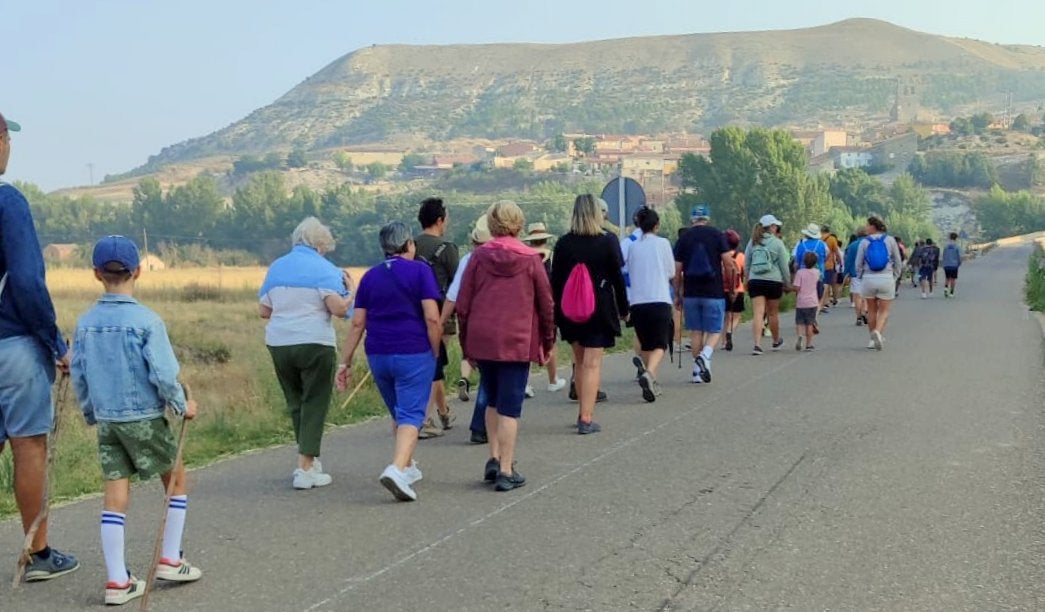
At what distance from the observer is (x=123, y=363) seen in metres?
5.41

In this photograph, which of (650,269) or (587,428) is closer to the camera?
(587,428)

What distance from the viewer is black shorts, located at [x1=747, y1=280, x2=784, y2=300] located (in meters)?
15.9

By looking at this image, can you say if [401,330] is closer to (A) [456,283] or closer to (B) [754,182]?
(A) [456,283]

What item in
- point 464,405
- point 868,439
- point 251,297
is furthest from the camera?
point 251,297

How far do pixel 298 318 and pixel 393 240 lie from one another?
0.78m

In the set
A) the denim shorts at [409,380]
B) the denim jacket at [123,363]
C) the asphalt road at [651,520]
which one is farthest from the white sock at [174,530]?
the denim shorts at [409,380]

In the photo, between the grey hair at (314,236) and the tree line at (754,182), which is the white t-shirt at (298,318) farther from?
the tree line at (754,182)

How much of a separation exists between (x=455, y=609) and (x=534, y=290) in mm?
3047

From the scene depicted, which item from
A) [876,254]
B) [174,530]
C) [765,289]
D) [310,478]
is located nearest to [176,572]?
[174,530]

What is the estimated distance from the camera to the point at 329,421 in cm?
1085

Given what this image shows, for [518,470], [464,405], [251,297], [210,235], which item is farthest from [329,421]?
[210,235]

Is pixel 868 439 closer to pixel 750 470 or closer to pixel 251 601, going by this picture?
pixel 750 470

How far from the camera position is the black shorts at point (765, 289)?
15.9 meters

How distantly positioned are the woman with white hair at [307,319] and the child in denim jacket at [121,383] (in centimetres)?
208
